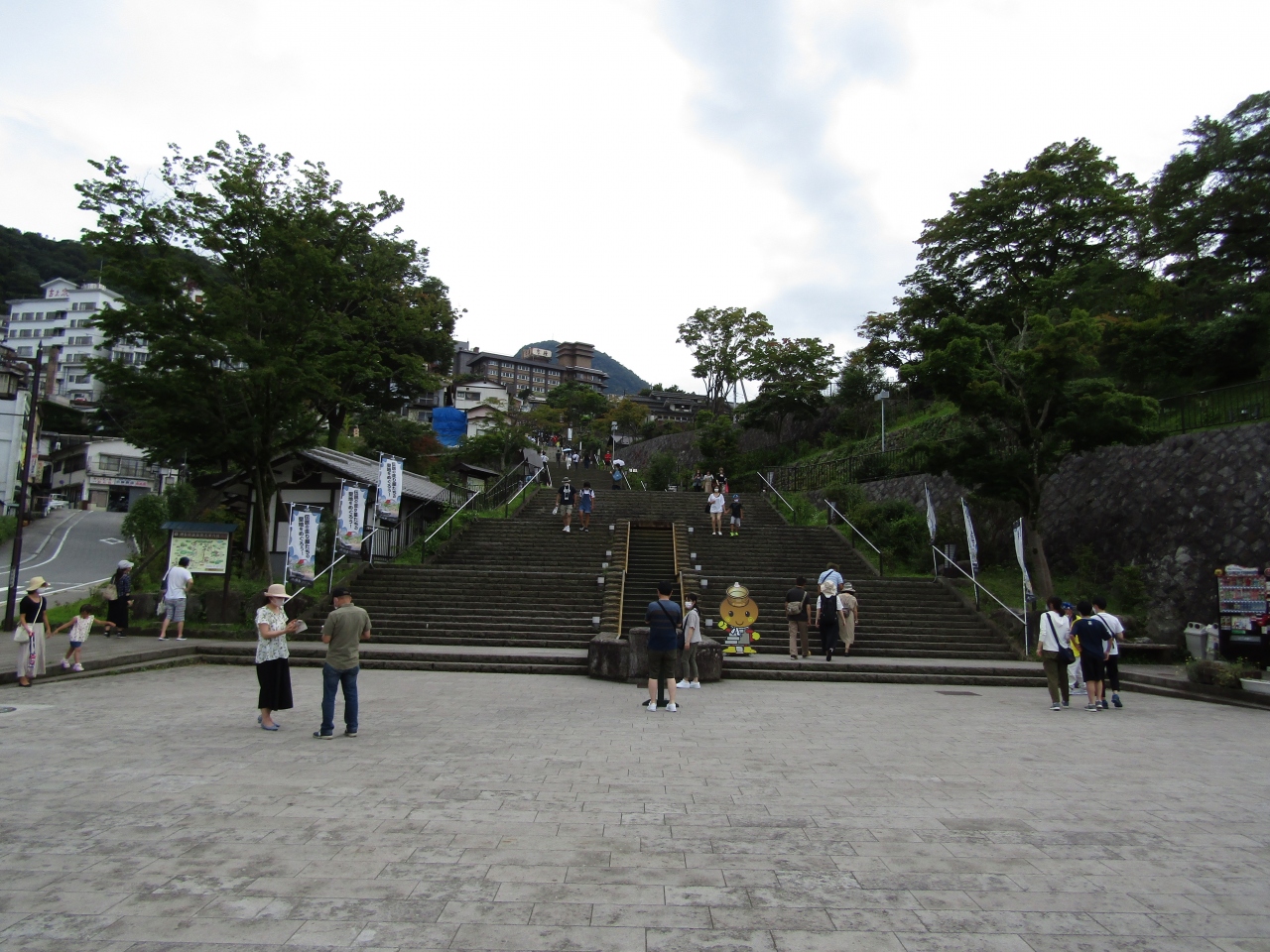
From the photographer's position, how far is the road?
24562 millimetres

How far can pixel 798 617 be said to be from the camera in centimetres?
1379

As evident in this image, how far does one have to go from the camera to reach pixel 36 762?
6227 millimetres

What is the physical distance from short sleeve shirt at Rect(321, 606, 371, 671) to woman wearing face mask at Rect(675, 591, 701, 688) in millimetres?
5288

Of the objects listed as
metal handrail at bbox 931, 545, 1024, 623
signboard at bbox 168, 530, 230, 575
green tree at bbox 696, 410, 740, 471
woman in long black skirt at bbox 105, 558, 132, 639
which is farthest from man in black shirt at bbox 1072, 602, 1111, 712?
green tree at bbox 696, 410, 740, 471

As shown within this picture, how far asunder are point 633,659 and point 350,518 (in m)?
8.28

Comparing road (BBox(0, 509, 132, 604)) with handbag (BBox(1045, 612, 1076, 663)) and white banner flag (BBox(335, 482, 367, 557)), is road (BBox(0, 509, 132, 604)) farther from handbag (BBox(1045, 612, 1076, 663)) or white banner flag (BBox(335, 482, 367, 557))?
handbag (BBox(1045, 612, 1076, 663))

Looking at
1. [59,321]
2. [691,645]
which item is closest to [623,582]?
[691,645]

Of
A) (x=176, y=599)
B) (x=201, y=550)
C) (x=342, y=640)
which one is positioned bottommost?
(x=342, y=640)

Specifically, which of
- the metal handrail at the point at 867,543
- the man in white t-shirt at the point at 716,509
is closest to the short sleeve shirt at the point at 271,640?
the metal handrail at the point at 867,543

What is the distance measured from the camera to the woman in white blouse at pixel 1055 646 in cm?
1011

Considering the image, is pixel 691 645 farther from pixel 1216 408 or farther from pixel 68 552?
pixel 68 552

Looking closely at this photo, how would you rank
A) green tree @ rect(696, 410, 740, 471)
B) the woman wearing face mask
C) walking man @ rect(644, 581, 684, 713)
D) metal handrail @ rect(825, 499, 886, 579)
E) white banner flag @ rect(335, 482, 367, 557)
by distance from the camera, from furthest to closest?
green tree @ rect(696, 410, 740, 471), metal handrail @ rect(825, 499, 886, 579), white banner flag @ rect(335, 482, 367, 557), the woman wearing face mask, walking man @ rect(644, 581, 684, 713)

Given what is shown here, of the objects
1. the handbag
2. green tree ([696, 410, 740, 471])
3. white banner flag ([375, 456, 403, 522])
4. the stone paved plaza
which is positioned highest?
green tree ([696, 410, 740, 471])

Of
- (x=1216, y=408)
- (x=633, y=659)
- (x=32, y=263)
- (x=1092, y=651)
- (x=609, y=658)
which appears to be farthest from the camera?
(x=32, y=263)
